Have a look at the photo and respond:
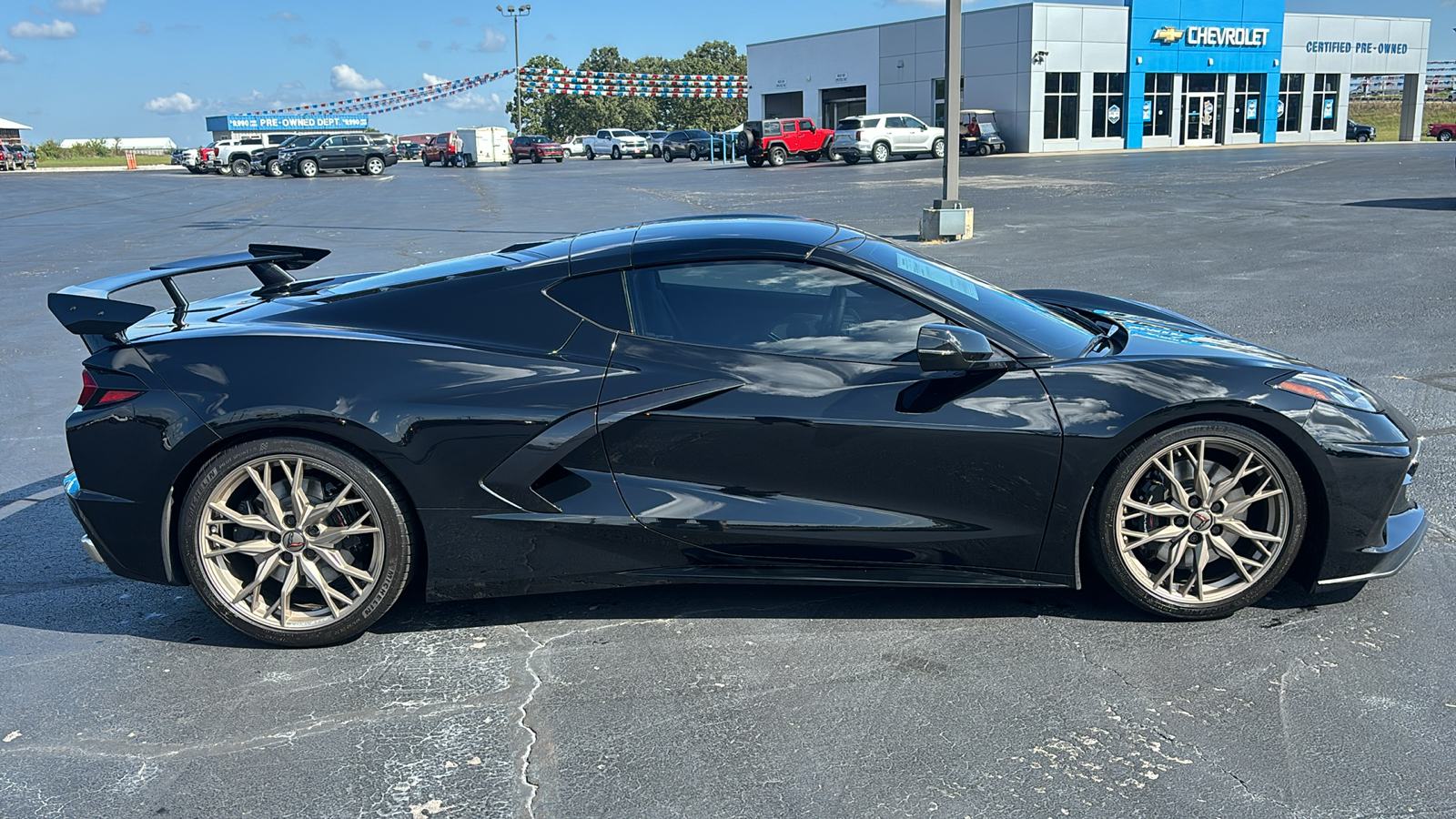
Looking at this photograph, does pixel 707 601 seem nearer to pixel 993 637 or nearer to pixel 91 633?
pixel 993 637

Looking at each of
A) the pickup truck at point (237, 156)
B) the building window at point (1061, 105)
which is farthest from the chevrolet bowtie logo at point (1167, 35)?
the pickup truck at point (237, 156)

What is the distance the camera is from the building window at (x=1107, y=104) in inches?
2141

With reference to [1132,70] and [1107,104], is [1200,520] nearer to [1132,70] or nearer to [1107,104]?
[1107,104]

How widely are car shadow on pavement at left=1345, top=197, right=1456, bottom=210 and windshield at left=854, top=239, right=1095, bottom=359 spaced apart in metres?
17.1

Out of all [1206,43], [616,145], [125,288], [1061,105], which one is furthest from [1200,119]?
[125,288]

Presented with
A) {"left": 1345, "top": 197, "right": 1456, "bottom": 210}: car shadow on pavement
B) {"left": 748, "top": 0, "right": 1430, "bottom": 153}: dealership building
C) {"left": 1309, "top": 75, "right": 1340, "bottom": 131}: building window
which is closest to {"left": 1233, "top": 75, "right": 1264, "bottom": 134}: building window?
{"left": 748, "top": 0, "right": 1430, "bottom": 153}: dealership building

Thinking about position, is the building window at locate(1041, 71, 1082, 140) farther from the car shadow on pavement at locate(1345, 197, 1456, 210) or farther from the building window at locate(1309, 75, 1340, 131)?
the car shadow on pavement at locate(1345, 197, 1456, 210)

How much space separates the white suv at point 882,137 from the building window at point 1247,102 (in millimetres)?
23022

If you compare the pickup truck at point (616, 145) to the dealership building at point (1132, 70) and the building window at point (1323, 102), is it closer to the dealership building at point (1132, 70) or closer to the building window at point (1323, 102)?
the dealership building at point (1132, 70)

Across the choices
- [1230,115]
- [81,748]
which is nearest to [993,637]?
[81,748]

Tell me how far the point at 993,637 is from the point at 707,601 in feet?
3.40

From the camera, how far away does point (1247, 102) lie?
5872 cm

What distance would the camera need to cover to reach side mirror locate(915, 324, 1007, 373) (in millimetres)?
3455

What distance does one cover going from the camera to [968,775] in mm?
2881
